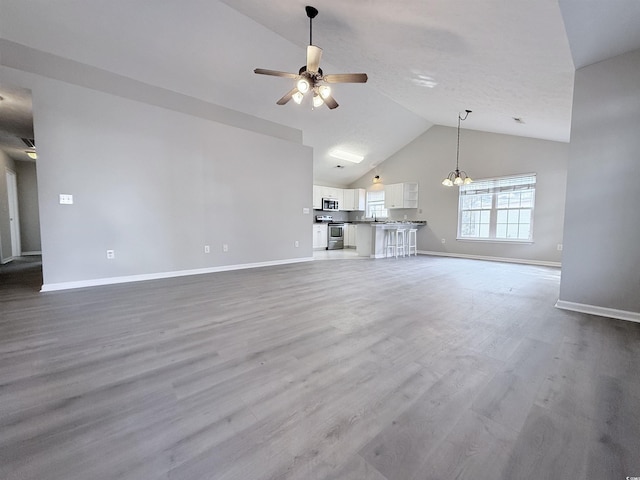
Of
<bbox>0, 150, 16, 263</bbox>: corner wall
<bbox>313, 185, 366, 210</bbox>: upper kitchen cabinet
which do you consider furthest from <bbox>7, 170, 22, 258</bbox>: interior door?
<bbox>313, 185, 366, 210</bbox>: upper kitchen cabinet

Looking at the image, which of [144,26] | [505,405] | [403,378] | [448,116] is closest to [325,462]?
[403,378]

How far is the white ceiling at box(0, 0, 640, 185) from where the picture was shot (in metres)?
2.35

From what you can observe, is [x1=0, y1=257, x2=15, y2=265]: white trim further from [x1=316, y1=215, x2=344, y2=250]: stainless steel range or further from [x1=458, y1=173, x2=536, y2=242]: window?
[x1=458, y1=173, x2=536, y2=242]: window

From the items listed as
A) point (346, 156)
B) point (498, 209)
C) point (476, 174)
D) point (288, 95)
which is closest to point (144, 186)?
point (288, 95)

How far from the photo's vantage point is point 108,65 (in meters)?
3.88

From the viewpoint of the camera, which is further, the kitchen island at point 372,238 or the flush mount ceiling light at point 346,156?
the flush mount ceiling light at point 346,156

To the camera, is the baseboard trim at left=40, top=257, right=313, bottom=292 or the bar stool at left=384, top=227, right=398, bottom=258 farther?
the bar stool at left=384, top=227, right=398, bottom=258

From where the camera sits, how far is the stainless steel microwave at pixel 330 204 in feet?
29.6

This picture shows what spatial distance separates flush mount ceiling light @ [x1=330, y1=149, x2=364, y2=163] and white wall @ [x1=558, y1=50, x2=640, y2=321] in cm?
544

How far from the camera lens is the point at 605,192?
2754 mm

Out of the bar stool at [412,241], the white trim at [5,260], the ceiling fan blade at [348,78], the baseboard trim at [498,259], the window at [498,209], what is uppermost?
the ceiling fan blade at [348,78]

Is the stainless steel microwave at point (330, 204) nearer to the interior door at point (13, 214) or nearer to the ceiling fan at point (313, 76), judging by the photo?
the ceiling fan at point (313, 76)

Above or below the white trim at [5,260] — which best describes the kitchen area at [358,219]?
above

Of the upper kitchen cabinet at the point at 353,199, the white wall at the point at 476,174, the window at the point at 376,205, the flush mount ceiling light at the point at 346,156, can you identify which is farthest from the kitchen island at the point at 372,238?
the upper kitchen cabinet at the point at 353,199
